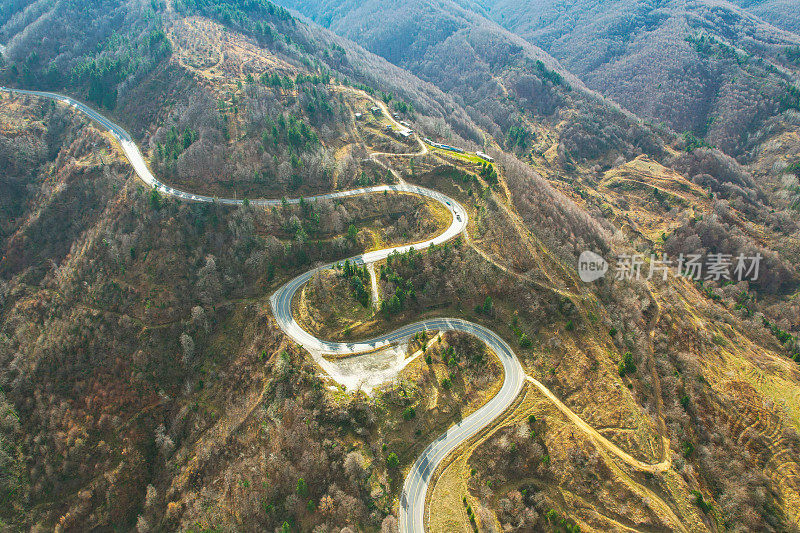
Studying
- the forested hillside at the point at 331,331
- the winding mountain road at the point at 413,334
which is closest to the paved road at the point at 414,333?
the winding mountain road at the point at 413,334

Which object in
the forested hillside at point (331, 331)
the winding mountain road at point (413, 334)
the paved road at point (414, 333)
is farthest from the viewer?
the forested hillside at point (331, 331)

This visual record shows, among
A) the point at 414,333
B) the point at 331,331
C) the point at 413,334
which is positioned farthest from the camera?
the point at 414,333

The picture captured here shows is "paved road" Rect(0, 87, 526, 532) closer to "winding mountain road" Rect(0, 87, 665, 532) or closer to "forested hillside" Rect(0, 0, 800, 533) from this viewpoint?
"winding mountain road" Rect(0, 87, 665, 532)

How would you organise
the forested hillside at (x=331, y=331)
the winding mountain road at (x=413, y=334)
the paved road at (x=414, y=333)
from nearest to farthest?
1. the winding mountain road at (x=413, y=334)
2. the paved road at (x=414, y=333)
3. the forested hillside at (x=331, y=331)

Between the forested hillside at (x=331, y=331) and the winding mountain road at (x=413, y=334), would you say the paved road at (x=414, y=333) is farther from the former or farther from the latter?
the forested hillside at (x=331, y=331)

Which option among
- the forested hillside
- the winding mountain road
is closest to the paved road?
the winding mountain road

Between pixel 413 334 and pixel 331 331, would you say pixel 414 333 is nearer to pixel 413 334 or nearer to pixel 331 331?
pixel 413 334

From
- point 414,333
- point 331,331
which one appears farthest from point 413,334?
point 331,331
